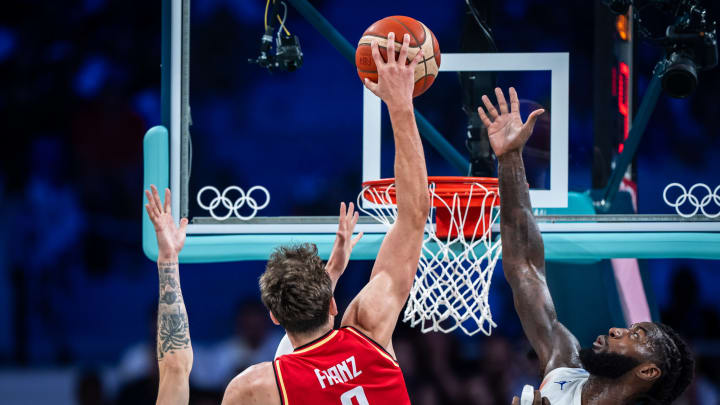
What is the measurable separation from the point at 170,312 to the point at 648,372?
172 cm

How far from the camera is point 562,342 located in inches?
117

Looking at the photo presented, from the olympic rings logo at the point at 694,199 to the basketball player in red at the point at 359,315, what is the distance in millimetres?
2088

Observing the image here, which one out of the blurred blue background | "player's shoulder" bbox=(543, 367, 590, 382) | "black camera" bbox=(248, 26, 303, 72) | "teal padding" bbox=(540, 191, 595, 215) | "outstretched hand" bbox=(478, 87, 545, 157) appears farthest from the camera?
the blurred blue background

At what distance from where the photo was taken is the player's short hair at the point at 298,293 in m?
2.02

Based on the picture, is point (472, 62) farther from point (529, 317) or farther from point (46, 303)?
point (46, 303)

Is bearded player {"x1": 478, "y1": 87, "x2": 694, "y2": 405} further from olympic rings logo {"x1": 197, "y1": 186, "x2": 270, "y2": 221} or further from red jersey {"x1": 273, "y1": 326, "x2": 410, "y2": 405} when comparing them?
olympic rings logo {"x1": 197, "y1": 186, "x2": 270, "y2": 221}

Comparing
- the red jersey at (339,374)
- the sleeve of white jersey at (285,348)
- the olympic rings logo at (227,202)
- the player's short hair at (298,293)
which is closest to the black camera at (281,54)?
the olympic rings logo at (227,202)

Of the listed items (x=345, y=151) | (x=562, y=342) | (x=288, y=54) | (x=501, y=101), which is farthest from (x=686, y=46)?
(x=288, y=54)

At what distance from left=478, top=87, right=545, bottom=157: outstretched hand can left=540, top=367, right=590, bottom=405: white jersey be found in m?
0.95

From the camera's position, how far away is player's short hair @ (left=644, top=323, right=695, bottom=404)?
107 inches

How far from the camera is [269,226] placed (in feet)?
11.5

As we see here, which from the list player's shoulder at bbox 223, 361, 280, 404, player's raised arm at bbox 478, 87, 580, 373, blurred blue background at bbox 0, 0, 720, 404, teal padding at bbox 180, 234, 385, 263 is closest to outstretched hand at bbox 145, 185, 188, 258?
player's shoulder at bbox 223, 361, 280, 404

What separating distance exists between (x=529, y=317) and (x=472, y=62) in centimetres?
135

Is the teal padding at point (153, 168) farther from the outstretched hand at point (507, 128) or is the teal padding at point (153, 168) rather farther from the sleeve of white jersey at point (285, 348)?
the outstretched hand at point (507, 128)
